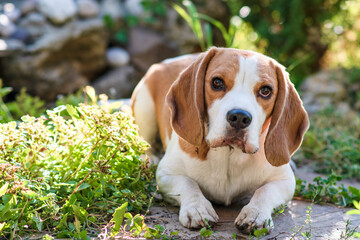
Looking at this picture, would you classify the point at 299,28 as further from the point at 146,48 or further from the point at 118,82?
the point at 118,82

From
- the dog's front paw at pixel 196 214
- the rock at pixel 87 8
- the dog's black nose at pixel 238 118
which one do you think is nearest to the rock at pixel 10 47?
the rock at pixel 87 8

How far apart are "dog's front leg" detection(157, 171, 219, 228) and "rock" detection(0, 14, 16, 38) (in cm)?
478

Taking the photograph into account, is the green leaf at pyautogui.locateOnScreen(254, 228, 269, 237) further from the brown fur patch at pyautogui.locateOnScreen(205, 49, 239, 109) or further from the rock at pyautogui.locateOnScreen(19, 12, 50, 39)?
the rock at pyautogui.locateOnScreen(19, 12, 50, 39)

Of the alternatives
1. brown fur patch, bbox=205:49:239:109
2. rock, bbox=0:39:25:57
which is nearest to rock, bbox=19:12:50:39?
rock, bbox=0:39:25:57

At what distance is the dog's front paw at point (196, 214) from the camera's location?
2.88m

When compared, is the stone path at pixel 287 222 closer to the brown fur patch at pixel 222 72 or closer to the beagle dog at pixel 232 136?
the beagle dog at pixel 232 136

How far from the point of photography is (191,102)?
3.24 m

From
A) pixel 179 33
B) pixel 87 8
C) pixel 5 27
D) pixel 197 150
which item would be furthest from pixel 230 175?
pixel 179 33

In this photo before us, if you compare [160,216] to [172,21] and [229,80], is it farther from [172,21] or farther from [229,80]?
[172,21]

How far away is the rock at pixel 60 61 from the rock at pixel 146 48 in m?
0.56

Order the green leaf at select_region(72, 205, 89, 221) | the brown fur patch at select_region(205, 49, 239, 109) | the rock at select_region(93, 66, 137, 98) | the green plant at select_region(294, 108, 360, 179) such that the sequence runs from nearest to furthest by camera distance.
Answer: the green leaf at select_region(72, 205, 89, 221) → the brown fur patch at select_region(205, 49, 239, 109) → the green plant at select_region(294, 108, 360, 179) → the rock at select_region(93, 66, 137, 98)

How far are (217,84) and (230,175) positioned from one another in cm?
70

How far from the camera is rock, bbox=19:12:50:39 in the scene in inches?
293

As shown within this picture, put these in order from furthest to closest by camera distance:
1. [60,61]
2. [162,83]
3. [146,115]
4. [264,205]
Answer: [60,61]
[146,115]
[162,83]
[264,205]
